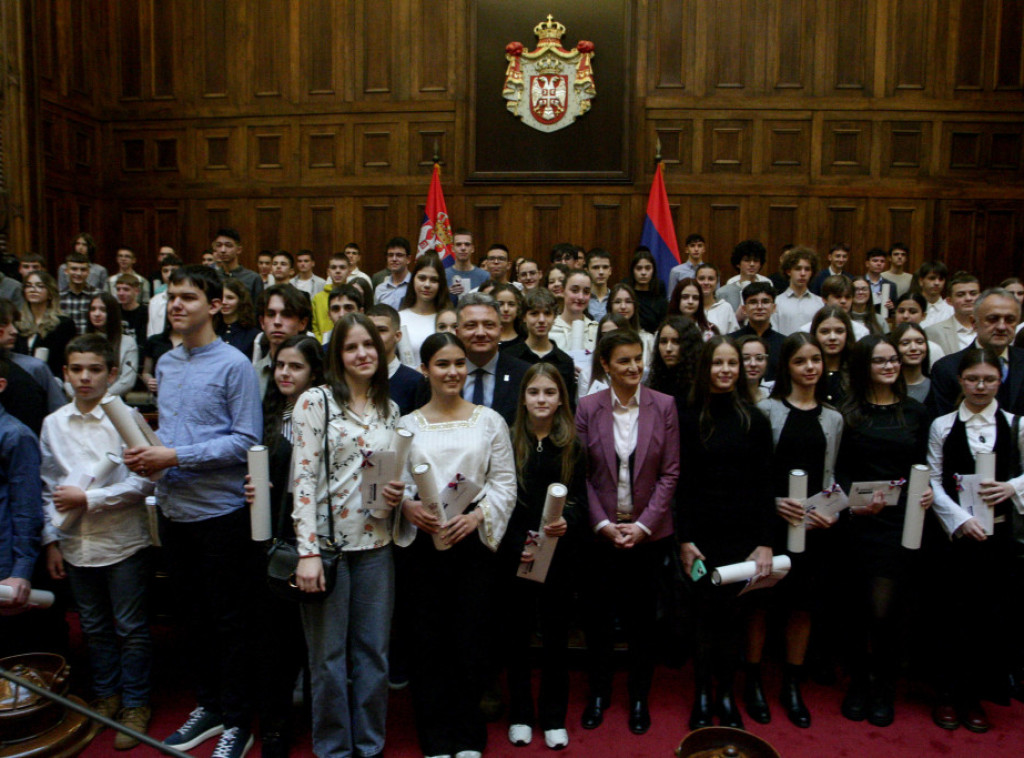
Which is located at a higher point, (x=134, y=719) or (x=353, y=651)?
(x=353, y=651)

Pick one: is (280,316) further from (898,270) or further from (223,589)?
(898,270)

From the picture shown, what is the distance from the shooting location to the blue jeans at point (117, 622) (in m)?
2.78

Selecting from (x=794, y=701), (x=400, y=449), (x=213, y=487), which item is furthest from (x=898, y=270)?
(x=213, y=487)

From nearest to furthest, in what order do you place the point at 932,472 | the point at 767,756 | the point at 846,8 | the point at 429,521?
the point at 767,756 → the point at 429,521 → the point at 932,472 → the point at 846,8

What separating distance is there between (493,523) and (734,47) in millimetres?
6826

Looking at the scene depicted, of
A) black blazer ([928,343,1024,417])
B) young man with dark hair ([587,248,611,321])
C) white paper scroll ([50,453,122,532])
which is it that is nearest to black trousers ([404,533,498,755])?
white paper scroll ([50,453,122,532])

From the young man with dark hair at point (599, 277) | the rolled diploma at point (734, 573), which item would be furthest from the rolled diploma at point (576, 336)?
the rolled diploma at point (734, 573)

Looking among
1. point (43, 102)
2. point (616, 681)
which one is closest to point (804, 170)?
point (616, 681)

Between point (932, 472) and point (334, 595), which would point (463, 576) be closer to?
point (334, 595)

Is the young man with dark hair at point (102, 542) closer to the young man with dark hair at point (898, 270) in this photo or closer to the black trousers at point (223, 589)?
the black trousers at point (223, 589)

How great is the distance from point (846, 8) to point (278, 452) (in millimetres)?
7556

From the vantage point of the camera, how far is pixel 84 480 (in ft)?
8.91

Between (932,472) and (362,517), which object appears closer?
(362,517)

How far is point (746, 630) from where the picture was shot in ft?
9.85
